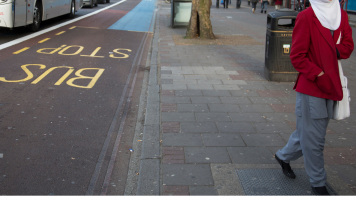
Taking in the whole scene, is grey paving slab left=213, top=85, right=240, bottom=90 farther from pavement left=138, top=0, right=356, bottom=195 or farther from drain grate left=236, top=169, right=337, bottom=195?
drain grate left=236, top=169, right=337, bottom=195

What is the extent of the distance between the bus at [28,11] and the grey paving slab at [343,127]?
9931 mm

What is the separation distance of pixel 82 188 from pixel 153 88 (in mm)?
3392

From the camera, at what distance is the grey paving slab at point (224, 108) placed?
5.35m

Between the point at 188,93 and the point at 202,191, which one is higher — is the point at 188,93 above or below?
above

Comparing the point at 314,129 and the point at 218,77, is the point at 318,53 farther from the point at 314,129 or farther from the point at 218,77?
the point at 218,77

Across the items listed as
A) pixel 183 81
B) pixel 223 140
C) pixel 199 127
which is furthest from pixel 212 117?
pixel 183 81

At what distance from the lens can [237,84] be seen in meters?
6.81

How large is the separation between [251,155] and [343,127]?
1663 mm

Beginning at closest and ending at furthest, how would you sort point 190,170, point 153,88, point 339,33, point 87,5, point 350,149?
1. point 339,33
2. point 190,170
3. point 350,149
4. point 153,88
5. point 87,5

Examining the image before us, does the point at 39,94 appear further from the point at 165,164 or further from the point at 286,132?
the point at 286,132

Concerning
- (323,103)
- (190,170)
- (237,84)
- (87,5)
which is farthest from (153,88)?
(87,5)

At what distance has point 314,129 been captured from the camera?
2926 mm

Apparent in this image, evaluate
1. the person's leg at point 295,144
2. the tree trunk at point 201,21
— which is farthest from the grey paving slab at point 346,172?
the tree trunk at point 201,21

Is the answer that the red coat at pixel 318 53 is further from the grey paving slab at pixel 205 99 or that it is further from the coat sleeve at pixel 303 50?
the grey paving slab at pixel 205 99
